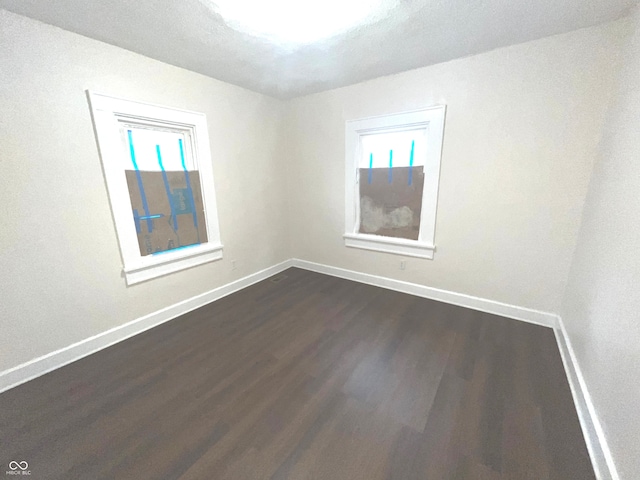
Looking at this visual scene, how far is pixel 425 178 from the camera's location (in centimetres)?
259

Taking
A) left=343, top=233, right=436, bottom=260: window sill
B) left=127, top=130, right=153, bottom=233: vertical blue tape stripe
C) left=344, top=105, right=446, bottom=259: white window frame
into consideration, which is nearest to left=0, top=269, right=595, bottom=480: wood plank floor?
left=343, top=233, right=436, bottom=260: window sill

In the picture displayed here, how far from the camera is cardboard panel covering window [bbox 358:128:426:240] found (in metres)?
2.71

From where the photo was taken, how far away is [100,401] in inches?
61.6

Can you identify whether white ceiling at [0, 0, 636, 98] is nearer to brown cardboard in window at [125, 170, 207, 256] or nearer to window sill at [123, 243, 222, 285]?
brown cardboard in window at [125, 170, 207, 256]

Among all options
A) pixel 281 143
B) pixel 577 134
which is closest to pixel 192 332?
pixel 281 143

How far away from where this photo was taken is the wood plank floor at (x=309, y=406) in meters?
1.19

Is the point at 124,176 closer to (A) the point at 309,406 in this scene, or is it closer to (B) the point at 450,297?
(A) the point at 309,406

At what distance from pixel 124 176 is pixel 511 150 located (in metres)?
3.35

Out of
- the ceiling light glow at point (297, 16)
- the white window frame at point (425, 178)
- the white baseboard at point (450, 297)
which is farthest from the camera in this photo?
the white window frame at point (425, 178)

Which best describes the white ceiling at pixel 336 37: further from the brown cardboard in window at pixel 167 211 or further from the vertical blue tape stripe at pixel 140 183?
the brown cardboard in window at pixel 167 211

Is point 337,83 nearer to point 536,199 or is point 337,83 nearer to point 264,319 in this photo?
point 536,199

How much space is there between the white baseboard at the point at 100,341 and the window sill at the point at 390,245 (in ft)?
5.24
